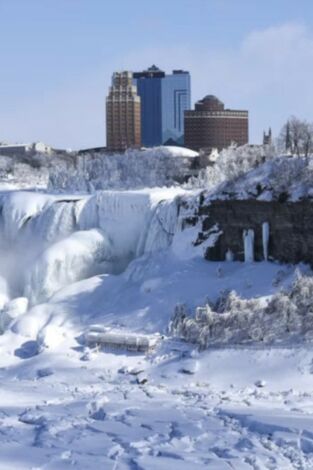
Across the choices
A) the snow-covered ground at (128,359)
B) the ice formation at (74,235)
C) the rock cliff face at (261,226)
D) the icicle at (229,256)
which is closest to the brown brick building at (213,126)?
the ice formation at (74,235)

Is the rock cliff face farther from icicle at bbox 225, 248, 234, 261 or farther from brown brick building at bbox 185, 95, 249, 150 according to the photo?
brown brick building at bbox 185, 95, 249, 150

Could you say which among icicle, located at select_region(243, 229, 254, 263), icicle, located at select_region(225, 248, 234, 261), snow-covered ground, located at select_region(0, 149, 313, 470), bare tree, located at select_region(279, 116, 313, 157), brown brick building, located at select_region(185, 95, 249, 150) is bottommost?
snow-covered ground, located at select_region(0, 149, 313, 470)

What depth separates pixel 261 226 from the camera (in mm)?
34844

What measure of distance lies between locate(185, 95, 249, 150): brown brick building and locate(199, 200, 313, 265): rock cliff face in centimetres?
11047

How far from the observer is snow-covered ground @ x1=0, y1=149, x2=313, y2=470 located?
72.0ft

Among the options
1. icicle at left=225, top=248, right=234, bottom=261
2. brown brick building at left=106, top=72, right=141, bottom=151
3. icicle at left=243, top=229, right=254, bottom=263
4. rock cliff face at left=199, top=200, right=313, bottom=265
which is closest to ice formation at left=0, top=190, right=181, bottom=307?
rock cliff face at left=199, top=200, right=313, bottom=265

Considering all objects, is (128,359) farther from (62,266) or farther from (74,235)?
(74,235)

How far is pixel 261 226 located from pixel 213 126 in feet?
387

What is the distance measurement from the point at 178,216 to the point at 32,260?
669cm

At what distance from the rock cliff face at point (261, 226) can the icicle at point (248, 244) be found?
12 cm

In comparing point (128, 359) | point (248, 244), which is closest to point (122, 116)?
point (248, 244)

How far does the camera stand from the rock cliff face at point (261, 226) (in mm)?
33375

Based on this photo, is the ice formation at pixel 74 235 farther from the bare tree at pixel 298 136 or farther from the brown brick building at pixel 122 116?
the brown brick building at pixel 122 116

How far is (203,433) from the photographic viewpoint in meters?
22.8
